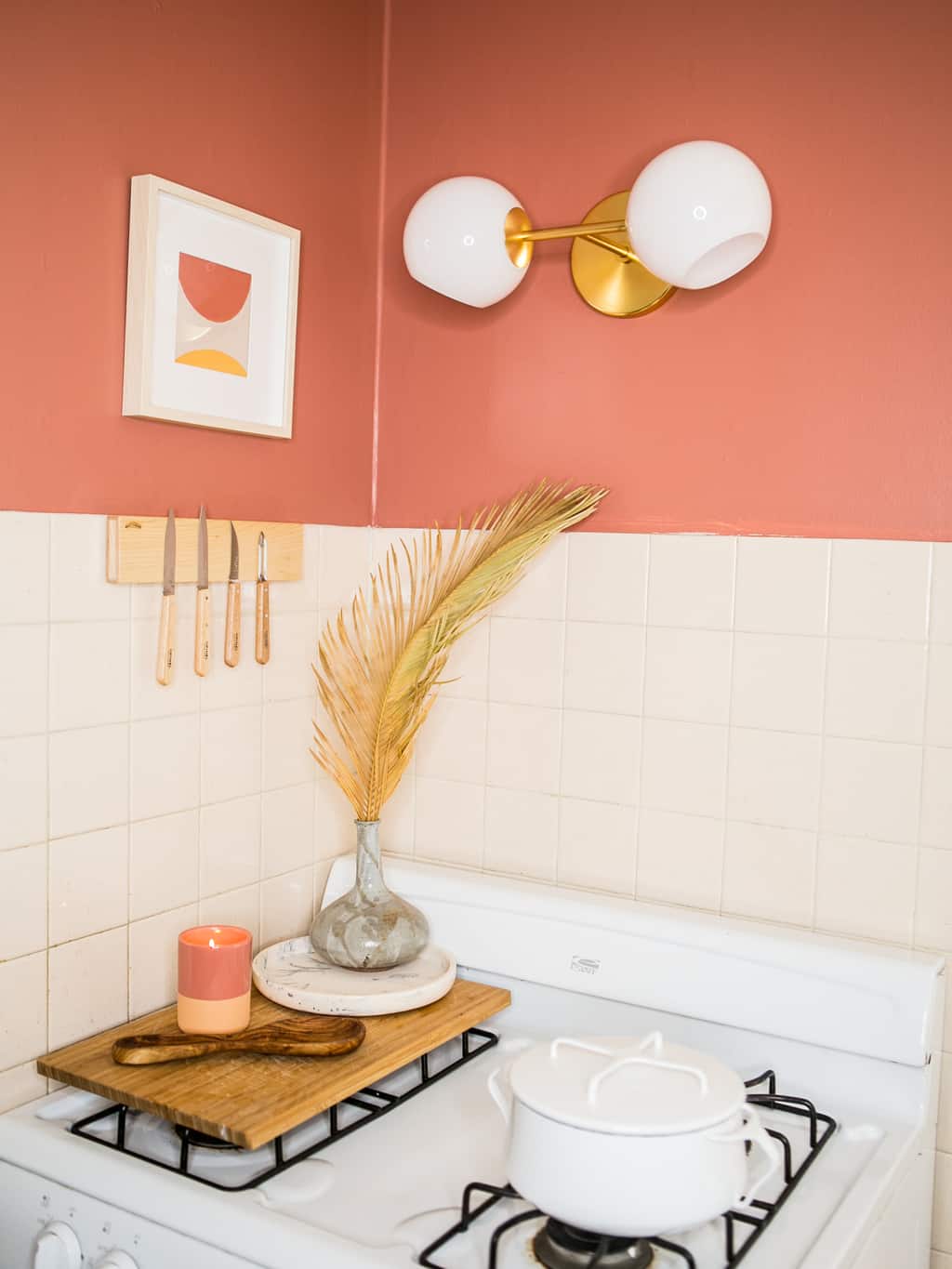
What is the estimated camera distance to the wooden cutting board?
1.25 meters

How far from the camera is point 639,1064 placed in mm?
1150

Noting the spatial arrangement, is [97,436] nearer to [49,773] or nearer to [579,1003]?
[49,773]

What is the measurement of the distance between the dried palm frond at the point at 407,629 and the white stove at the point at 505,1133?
0.21 m

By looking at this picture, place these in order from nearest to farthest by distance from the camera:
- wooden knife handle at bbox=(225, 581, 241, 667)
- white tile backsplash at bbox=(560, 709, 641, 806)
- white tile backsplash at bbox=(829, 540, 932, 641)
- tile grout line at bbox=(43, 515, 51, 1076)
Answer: tile grout line at bbox=(43, 515, 51, 1076)
white tile backsplash at bbox=(829, 540, 932, 641)
wooden knife handle at bbox=(225, 581, 241, 667)
white tile backsplash at bbox=(560, 709, 641, 806)

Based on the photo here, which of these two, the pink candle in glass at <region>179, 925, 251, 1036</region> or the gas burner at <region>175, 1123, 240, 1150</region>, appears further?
the pink candle in glass at <region>179, 925, 251, 1036</region>

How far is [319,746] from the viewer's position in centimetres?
181

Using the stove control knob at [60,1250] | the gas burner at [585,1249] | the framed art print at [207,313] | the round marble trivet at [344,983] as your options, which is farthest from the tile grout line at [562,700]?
the stove control knob at [60,1250]

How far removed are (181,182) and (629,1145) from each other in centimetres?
124

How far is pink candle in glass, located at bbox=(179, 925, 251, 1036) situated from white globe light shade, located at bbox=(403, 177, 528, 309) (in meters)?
0.93

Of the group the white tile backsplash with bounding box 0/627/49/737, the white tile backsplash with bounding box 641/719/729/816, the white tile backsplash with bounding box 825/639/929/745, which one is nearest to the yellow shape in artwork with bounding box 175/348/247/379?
the white tile backsplash with bounding box 0/627/49/737

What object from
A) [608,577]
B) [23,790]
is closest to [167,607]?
[23,790]

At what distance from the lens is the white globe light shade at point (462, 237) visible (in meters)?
Result: 1.65

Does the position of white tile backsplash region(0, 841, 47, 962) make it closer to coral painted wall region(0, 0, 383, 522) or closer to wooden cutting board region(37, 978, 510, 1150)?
wooden cutting board region(37, 978, 510, 1150)

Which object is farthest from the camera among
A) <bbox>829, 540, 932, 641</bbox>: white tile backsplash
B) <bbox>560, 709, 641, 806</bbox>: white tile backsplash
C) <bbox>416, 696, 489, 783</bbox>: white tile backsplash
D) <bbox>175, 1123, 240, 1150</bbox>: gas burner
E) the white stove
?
<bbox>416, 696, 489, 783</bbox>: white tile backsplash
